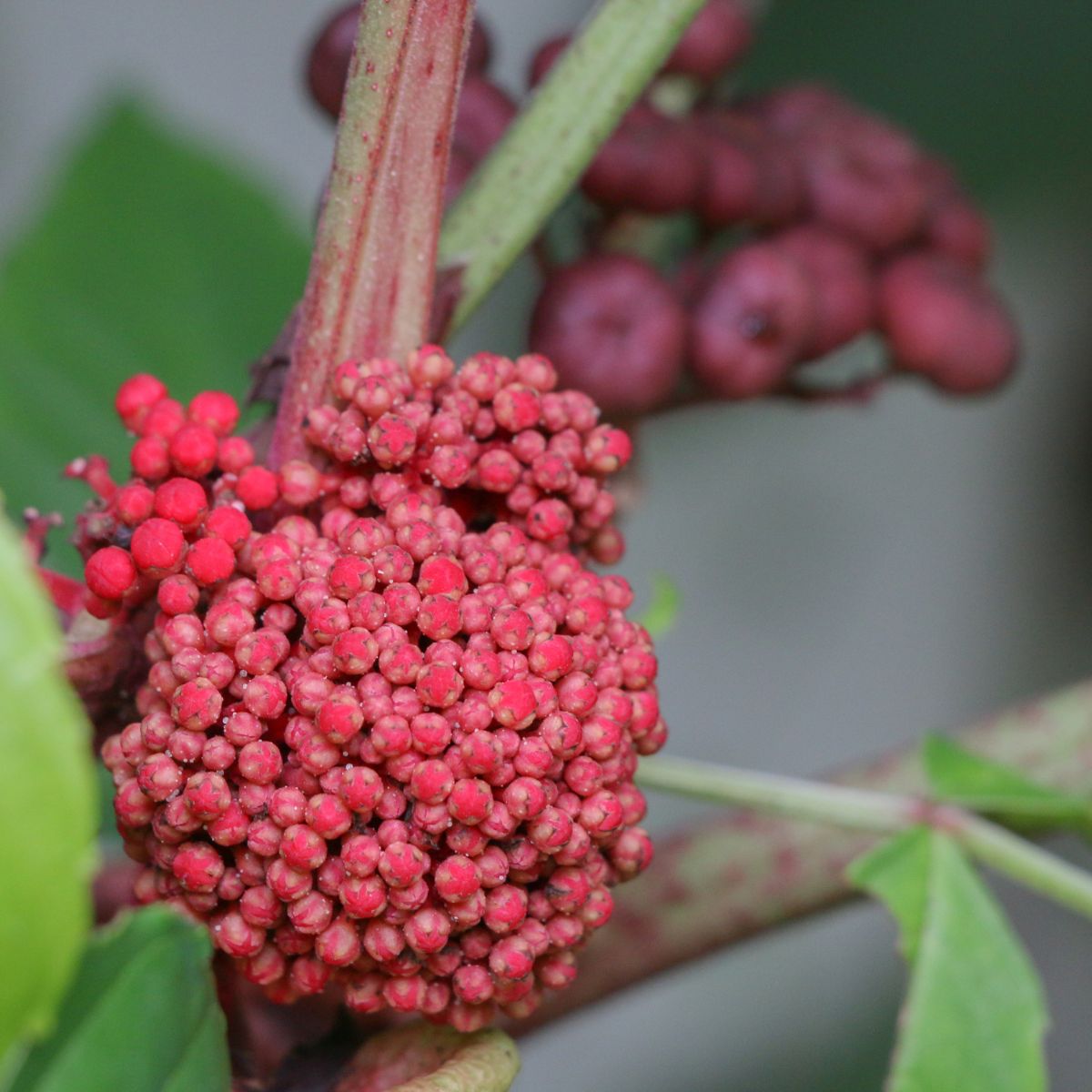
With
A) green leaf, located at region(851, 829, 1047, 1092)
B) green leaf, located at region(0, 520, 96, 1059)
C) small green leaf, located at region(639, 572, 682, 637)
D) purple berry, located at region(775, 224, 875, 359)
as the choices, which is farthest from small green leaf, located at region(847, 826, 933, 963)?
green leaf, located at region(0, 520, 96, 1059)

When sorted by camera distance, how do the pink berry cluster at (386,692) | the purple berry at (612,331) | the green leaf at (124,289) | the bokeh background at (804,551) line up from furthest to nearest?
1. the bokeh background at (804,551)
2. the green leaf at (124,289)
3. the purple berry at (612,331)
4. the pink berry cluster at (386,692)

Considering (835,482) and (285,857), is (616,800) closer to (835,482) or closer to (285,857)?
(285,857)

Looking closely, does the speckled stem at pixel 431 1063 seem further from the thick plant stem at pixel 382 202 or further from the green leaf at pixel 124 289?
the green leaf at pixel 124 289

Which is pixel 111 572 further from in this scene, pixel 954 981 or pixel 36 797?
pixel 954 981

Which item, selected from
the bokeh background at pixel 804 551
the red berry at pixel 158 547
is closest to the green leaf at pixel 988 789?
the red berry at pixel 158 547

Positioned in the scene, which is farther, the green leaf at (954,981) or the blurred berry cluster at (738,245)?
the blurred berry cluster at (738,245)

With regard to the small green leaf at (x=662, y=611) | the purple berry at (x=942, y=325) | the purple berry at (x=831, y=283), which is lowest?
the small green leaf at (x=662, y=611)
